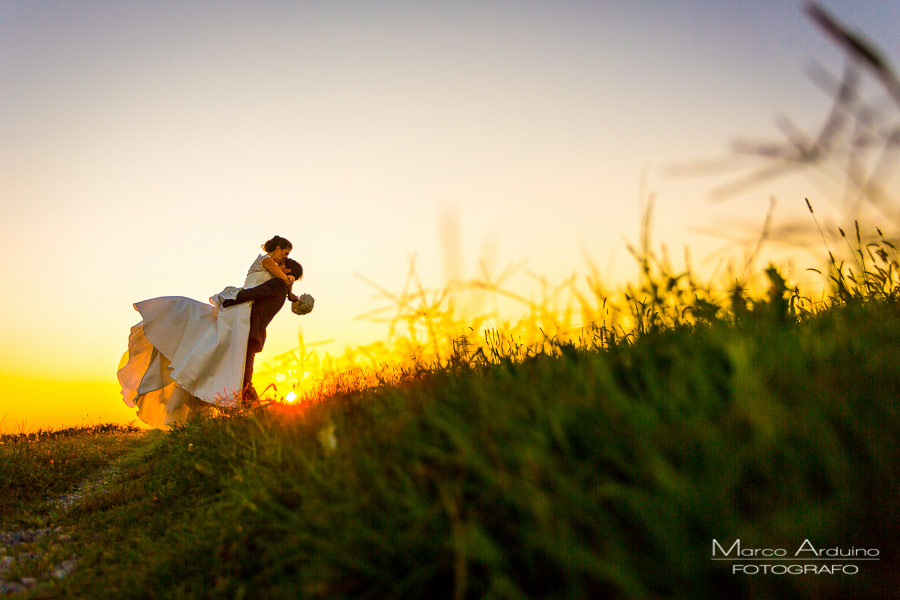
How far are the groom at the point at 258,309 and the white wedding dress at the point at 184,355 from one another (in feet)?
0.54

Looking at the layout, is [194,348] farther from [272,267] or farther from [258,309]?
[272,267]

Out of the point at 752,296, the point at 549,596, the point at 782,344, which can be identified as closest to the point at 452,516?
the point at 549,596

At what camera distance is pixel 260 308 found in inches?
412

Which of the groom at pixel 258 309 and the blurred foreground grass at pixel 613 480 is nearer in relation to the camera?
the blurred foreground grass at pixel 613 480

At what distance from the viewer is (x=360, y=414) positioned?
3.48 meters

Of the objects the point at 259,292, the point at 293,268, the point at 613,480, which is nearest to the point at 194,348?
the point at 259,292

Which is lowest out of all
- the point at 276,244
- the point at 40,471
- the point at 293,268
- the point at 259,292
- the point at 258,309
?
the point at 40,471

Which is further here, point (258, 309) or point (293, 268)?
point (293, 268)

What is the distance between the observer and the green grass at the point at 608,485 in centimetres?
152

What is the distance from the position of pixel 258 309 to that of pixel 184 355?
4.83 feet

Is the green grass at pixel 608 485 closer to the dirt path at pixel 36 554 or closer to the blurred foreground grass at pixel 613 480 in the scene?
the blurred foreground grass at pixel 613 480

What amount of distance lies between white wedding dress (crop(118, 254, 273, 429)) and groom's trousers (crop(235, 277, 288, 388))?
0.58ft

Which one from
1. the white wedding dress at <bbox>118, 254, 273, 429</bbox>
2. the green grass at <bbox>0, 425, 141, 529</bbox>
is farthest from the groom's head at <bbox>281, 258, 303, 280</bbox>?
the green grass at <bbox>0, 425, 141, 529</bbox>

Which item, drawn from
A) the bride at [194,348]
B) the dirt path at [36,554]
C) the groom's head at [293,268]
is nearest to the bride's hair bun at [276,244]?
the bride at [194,348]
